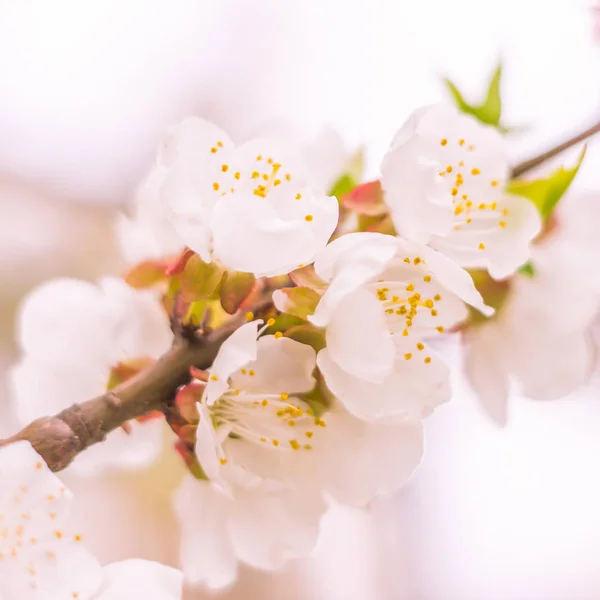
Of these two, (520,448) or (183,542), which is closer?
(183,542)

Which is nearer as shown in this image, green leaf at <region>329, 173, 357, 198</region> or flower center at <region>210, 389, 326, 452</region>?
flower center at <region>210, 389, 326, 452</region>

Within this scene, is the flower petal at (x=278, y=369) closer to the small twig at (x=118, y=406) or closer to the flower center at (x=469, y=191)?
the small twig at (x=118, y=406)

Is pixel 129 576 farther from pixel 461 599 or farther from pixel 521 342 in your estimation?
pixel 461 599

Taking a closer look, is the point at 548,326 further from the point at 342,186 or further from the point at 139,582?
the point at 139,582

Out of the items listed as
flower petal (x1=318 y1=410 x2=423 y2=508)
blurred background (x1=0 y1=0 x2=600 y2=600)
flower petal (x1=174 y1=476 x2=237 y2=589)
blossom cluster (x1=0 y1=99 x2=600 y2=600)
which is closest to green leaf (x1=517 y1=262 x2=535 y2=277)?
blossom cluster (x1=0 y1=99 x2=600 y2=600)

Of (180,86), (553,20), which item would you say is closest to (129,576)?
(553,20)

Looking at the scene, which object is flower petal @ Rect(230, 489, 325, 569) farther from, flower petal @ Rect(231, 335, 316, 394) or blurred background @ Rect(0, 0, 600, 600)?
blurred background @ Rect(0, 0, 600, 600)

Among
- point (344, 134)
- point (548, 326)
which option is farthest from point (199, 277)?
point (344, 134)
